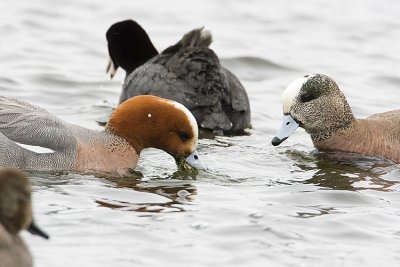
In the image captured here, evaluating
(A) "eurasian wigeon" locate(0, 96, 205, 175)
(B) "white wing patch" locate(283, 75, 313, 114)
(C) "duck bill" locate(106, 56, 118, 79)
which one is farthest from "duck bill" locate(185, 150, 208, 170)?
(C) "duck bill" locate(106, 56, 118, 79)

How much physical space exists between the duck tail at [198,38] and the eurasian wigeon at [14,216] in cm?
572

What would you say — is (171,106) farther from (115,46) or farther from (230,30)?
(230,30)

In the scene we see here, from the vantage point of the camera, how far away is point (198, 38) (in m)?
12.0

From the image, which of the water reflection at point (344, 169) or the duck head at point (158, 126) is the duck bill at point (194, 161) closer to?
the duck head at point (158, 126)

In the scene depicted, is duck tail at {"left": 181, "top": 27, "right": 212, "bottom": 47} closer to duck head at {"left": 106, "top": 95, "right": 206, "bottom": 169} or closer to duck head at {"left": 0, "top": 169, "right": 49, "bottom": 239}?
duck head at {"left": 106, "top": 95, "right": 206, "bottom": 169}

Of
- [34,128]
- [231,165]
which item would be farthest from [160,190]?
[231,165]

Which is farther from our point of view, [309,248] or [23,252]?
[309,248]

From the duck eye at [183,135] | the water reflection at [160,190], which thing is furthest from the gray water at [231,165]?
the duck eye at [183,135]

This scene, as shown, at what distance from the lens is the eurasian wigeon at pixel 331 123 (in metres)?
10.8

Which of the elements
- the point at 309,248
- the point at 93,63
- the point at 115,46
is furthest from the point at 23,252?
the point at 93,63

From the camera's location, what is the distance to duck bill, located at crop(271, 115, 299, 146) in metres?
10.7

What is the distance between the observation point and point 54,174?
9281 millimetres

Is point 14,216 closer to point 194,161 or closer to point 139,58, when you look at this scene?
point 194,161

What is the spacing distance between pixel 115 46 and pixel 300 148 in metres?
3.08
